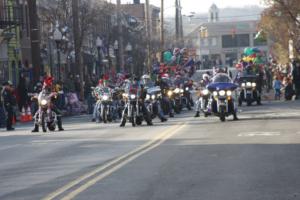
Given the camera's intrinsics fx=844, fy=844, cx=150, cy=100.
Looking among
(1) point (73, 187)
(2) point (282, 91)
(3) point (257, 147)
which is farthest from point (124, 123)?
(2) point (282, 91)

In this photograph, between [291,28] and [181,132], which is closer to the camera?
[181,132]

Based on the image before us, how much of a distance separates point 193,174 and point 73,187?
7.01 ft

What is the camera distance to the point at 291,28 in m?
51.6

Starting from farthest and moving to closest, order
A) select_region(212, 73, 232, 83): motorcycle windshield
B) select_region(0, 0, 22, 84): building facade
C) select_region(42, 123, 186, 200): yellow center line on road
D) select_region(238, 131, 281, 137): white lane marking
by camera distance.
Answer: select_region(0, 0, 22, 84): building facade → select_region(212, 73, 232, 83): motorcycle windshield → select_region(238, 131, 281, 137): white lane marking → select_region(42, 123, 186, 200): yellow center line on road

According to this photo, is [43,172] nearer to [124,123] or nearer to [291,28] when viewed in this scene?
[124,123]

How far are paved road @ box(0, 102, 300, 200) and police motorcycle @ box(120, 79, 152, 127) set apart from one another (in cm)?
194

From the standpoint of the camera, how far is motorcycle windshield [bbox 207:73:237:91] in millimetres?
28234

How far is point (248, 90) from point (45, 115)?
44.2 feet

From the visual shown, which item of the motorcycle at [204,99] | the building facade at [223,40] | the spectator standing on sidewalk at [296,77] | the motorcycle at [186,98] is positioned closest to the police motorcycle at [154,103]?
the motorcycle at [204,99]

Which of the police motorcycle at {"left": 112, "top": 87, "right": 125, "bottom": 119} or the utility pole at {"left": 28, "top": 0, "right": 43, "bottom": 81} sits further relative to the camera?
the utility pole at {"left": 28, "top": 0, "right": 43, "bottom": 81}

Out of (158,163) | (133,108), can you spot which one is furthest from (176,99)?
(158,163)

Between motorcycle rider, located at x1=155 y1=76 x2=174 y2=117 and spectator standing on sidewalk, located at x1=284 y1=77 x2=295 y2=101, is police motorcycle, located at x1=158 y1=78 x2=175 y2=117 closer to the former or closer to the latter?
motorcycle rider, located at x1=155 y1=76 x2=174 y2=117

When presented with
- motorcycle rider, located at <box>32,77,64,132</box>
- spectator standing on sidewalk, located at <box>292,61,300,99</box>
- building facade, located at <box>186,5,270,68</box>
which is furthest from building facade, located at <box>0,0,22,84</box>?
building facade, located at <box>186,5,270,68</box>

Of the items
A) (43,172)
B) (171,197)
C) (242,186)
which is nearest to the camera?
(171,197)
